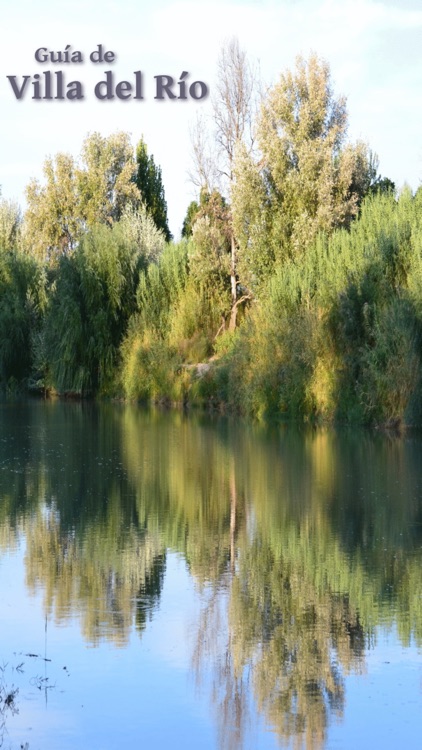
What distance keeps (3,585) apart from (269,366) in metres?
21.5

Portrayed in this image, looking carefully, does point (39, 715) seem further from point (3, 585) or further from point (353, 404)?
point (353, 404)

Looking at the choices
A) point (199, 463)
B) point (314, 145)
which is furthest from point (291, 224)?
point (199, 463)

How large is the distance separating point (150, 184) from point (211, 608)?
58138 mm

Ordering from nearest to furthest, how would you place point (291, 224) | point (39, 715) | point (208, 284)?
point (39, 715), point (291, 224), point (208, 284)

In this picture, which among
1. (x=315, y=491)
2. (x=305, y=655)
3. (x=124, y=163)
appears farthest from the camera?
(x=124, y=163)

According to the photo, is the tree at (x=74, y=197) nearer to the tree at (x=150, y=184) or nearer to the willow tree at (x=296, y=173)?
the tree at (x=150, y=184)

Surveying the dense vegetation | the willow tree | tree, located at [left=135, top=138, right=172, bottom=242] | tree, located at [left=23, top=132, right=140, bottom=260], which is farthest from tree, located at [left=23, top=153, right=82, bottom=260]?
the willow tree

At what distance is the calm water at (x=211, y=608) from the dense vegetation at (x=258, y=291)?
10.4 metres

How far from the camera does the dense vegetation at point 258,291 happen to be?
27.7 meters

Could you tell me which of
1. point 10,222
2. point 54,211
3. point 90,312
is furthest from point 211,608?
point 54,211

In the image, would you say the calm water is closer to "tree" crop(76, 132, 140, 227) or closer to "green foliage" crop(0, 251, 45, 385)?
"green foliage" crop(0, 251, 45, 385)

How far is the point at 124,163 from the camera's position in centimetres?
6275

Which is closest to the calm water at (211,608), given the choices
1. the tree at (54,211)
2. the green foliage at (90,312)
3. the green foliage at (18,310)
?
the green foliage at (90,312)

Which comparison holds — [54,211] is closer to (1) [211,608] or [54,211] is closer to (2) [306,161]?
(2) [306,161]
